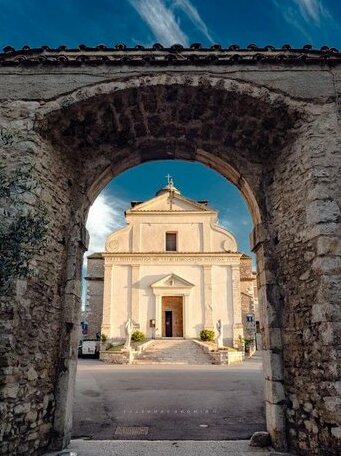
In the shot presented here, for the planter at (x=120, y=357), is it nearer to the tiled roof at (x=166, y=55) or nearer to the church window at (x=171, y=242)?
the church window at (x=171, y=242)

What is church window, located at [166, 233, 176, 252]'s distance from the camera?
2348 cm

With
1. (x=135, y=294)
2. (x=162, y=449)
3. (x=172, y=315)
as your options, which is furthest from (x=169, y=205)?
(x=162, y=449)

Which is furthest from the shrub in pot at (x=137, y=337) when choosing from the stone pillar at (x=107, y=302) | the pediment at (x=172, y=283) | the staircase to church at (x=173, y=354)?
the pediment at (x=172, y=283)

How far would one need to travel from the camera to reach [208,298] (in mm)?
21734

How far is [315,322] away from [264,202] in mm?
2237

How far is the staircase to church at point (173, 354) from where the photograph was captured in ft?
57.2

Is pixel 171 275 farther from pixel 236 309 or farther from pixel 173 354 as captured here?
pixel 173 354

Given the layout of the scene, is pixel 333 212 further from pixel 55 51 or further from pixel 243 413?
pixel 55 51

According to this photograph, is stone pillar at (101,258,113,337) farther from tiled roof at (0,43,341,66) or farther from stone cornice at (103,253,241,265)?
tiled roof at (0,43,341,66)

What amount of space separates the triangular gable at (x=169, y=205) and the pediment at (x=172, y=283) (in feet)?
15.0

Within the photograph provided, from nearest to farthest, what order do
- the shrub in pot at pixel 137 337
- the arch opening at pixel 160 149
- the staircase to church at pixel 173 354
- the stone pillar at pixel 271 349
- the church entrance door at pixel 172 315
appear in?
the stone pillar at pixel 271 349 < the arch opening at pixel 160 149 < the staircase to church at pixel 173 354 < the shrub in pot at pixel 137 337 < the church entrance door at pixel 172 315

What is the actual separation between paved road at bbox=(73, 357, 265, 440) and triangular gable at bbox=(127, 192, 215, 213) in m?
14.3

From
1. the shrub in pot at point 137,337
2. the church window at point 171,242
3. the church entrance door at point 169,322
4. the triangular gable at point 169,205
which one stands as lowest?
the shrub in pot at point 137,337

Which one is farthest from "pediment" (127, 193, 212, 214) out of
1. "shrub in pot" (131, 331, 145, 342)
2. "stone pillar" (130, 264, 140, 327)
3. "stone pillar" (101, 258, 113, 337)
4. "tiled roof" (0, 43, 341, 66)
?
"tiled roof" (0, 43, 341, 66)
